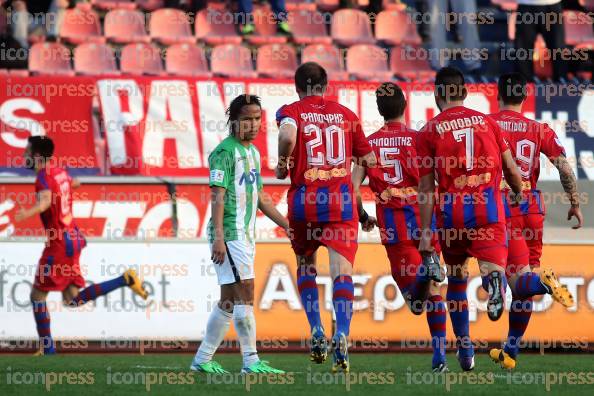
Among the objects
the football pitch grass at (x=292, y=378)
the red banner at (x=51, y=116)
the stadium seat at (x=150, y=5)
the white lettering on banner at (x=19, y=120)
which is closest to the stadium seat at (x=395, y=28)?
the stadium seat at (x=150, y=5)

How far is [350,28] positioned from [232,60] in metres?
2.24

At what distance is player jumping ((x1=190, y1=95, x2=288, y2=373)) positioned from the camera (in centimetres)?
949

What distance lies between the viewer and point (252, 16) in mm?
18297

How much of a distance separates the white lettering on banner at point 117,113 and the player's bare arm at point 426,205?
6205 mm

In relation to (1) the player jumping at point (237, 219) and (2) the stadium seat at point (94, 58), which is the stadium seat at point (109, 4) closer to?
(2) the stadium seat at point (94, 58)

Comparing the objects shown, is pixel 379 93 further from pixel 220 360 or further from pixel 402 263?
pixel 220 360

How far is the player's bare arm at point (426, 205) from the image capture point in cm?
955

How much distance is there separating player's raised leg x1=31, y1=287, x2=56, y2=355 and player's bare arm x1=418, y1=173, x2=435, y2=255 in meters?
4.74

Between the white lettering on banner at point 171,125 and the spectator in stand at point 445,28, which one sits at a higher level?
the spectator in stand at point 445,28

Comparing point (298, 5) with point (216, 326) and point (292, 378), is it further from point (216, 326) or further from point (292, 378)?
point (292, 378)

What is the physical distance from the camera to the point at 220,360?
1208 centimetres

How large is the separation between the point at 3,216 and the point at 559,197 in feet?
20.8

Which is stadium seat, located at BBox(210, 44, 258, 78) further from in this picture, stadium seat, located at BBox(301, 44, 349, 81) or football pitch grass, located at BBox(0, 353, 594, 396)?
football pitch grass, located at BBox(0, 353, 594, 396)

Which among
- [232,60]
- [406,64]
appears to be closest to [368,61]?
[406,64]
